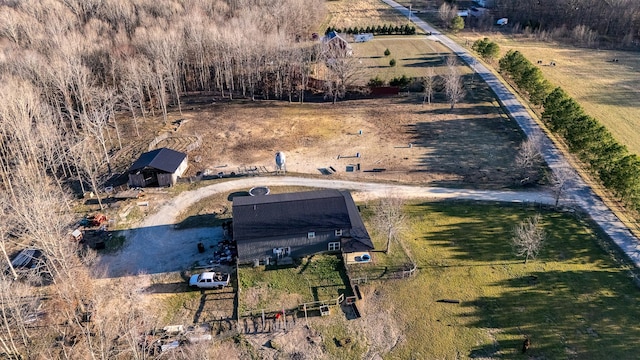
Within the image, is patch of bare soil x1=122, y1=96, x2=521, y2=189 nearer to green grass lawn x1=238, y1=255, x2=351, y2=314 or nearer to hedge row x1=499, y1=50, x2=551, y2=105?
hedge row x1=499, y1=50, x2=551, y2=105

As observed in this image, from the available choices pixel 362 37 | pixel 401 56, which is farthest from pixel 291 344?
pixel 362 37

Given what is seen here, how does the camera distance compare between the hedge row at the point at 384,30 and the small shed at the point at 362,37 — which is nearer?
the small shed at the point at 362,37

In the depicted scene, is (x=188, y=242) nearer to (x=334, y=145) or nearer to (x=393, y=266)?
(x=393, y=266)

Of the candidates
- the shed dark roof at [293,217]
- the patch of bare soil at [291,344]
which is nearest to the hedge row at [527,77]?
the shed dark roof at [293,217]

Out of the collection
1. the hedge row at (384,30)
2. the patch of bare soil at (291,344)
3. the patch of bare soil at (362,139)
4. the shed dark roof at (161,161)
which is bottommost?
the patch of bare soil at (291,344)

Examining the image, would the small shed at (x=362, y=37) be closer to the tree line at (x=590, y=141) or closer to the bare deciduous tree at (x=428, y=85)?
the bare deciduous tree at (x=428, y=85)

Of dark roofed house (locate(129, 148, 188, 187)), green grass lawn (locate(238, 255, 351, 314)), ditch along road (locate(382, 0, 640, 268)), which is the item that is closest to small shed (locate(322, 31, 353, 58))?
ditch along road (locate(382, 0, 640, 268))

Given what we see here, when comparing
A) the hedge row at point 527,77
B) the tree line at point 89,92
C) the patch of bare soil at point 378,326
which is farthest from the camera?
the hedge row at point 527,77
